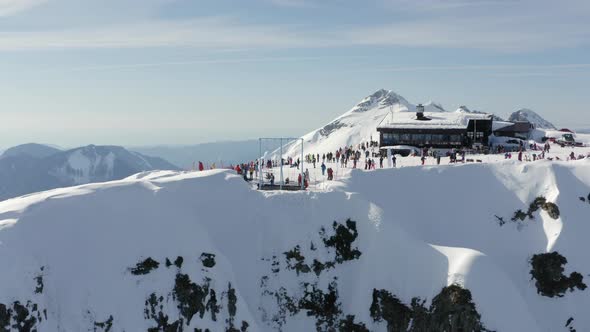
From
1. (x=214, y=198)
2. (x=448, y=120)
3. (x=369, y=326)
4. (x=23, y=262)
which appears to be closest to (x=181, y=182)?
(x=214, y=198)

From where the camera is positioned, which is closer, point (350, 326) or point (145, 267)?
point (145, 267)

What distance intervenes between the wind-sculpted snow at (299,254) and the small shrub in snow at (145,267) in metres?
0.10

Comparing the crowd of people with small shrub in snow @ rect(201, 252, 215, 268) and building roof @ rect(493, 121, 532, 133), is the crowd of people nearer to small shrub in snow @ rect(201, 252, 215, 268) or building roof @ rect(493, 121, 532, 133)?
small shrub in snow @ rect(201, 252, 215, 268)

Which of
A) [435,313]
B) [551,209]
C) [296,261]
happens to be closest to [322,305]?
[296,261]

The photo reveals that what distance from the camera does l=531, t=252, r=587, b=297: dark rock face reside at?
146 ft

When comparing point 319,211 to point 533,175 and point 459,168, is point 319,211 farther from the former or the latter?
point 533,175

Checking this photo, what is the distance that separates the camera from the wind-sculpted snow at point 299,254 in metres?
33.6

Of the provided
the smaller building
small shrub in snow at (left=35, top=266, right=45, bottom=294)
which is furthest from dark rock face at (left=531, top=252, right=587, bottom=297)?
small shrub in snow at (left=35, top=266, right=45, bottom=294)

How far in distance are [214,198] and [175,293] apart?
1159 cm

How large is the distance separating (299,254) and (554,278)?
26.5 metres

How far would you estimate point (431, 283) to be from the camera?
40.8 meters

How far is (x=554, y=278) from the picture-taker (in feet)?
146

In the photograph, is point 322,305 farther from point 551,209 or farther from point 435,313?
point 551,209

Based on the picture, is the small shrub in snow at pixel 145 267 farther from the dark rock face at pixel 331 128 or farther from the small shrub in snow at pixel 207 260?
the dark rock face at pixel 331 128
